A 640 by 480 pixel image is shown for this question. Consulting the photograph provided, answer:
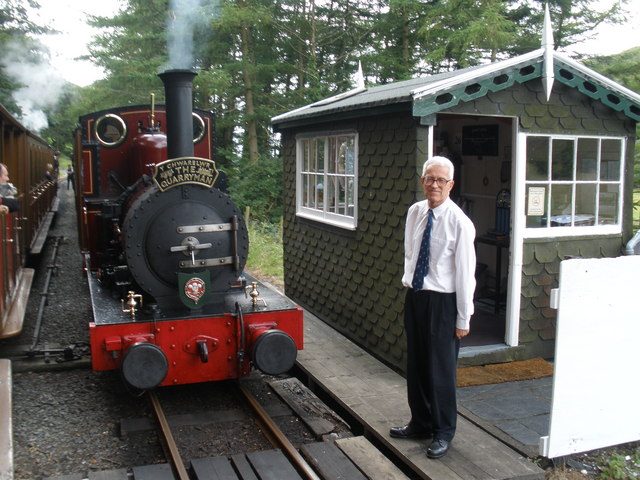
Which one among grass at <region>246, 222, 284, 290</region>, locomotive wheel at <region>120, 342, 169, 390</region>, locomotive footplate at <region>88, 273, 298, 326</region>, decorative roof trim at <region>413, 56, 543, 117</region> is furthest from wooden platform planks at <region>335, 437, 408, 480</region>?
grass at <region>246, 222, 284, 290</region>

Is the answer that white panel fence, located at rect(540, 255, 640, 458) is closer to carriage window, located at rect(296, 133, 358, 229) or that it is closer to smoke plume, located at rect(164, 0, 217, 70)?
carriage window, located at rect(296, 133, 358, 229)

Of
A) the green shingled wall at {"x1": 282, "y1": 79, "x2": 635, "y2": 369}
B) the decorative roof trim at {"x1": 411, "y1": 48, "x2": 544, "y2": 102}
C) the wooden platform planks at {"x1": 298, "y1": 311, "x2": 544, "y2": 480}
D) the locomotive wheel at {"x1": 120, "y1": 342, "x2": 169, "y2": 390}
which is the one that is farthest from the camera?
the green shingled wall at {"x1": 282, "y1": 79, "x2": 635, "y2": 369}

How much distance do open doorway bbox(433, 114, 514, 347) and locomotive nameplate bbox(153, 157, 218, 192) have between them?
286 centimetres

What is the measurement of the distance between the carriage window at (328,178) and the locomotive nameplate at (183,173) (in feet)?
5.09

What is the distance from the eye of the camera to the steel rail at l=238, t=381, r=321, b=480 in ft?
11.7

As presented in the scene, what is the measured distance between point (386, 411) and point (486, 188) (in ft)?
12.7

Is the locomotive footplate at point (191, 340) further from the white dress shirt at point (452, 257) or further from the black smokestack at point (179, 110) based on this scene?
the white dress shirt at point (452, 257)

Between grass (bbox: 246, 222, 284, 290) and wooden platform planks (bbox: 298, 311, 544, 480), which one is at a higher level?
grass (bbox: 246, 222, 284, 290)

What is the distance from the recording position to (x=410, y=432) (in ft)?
12.5

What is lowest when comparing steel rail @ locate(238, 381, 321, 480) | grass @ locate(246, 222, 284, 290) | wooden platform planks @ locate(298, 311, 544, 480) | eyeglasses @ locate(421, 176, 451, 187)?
steel rail @ locate(238, 381, 321, 480)

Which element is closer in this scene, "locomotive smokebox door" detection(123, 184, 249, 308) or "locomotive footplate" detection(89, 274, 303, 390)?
"locomotive footplate" detection(89, 274, 303, 390)

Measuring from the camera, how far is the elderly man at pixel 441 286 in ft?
11.3

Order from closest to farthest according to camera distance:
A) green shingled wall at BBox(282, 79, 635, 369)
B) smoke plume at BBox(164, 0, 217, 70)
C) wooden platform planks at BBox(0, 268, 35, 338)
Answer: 1. green shingled wall at BBox(282, 79, 635, 369)
2. wooden platform planks at BBox(0, 268, 35, 338)
3. smoke plume at BBox(164, 0, 217, 70)

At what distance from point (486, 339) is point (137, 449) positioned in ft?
10.2
